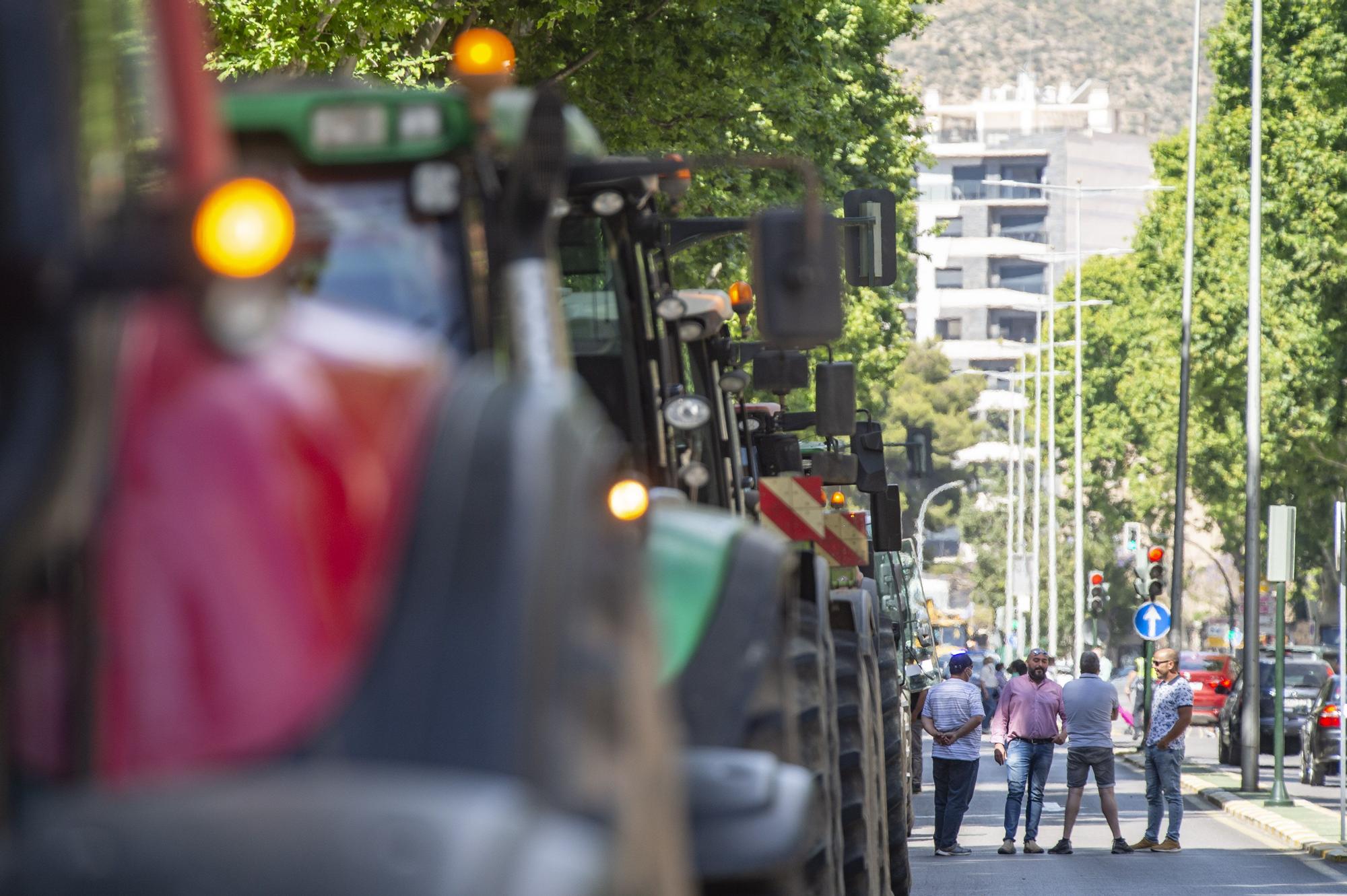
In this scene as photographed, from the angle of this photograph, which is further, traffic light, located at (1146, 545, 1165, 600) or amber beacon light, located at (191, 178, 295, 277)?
traffic light, located at (1146, 545, 1165, 600)

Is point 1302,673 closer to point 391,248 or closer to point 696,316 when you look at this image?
point 696,316

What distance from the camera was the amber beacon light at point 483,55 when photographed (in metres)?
5.30

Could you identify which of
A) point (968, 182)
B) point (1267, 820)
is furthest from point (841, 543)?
point (968, 182)

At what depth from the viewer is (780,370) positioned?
38.8 ft

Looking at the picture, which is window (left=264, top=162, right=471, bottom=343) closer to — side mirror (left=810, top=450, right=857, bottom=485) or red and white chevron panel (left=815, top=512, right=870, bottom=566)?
red and white chevron panel (left=815, top=512, right=870, bottom=566)

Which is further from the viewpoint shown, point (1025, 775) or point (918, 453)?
point (918, 453)

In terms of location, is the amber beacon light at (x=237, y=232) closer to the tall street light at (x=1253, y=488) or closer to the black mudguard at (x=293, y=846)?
the black mudguard at (x=293, y=846)

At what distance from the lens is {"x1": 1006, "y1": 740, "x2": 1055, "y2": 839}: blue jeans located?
22.5m

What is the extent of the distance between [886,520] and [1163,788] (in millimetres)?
3925

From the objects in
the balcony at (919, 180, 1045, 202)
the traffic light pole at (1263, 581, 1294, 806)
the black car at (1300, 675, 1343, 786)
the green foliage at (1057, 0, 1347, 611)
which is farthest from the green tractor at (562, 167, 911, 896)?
the balcony at (919, 180, 1045, 202)

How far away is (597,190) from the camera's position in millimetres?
8125

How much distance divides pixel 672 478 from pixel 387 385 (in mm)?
6148

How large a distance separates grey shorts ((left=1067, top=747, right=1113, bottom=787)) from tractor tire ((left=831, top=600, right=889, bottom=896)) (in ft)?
31.7

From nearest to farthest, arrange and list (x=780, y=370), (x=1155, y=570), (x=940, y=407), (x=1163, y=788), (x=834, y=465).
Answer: (x=780, y=370) < (x=834, y=465) < (x=1163, y=788) < (x=1155, y=570) < (x=940, y=407)
